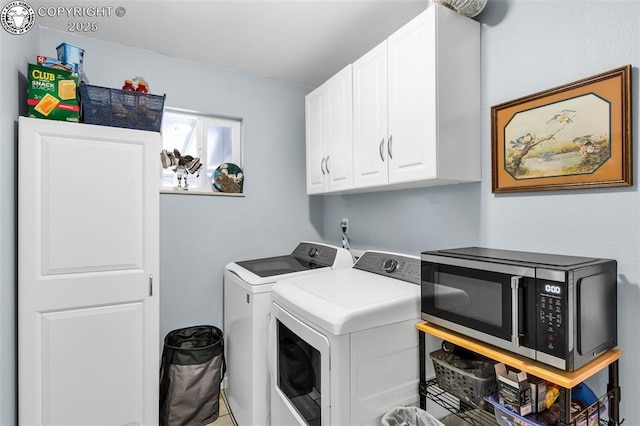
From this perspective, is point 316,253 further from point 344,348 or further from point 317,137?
point 344,348

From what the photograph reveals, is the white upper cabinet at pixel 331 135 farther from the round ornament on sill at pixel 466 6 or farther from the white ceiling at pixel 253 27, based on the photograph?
the round ornament on sill at pixel 466 6

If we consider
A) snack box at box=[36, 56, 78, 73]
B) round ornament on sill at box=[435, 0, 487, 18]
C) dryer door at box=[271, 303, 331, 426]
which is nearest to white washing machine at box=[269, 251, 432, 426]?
dryer door at box=[271, 303, 331, 426]

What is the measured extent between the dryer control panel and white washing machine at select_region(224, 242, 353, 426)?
0.70 feet

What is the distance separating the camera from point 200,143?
8.21 ft

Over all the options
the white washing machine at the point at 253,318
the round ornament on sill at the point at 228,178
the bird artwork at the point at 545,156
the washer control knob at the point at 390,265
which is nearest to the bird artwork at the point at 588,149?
the bird artwork at the point at 545,156

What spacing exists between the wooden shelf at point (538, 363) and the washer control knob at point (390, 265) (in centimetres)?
51

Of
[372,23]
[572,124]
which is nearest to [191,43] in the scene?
[372,23]

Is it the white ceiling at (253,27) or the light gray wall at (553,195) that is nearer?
the light gray wall at (553,195)

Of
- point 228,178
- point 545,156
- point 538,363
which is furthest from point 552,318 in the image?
point 228,178

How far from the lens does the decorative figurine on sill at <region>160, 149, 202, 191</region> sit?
235 cm

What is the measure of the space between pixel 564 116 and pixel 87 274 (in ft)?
7.59

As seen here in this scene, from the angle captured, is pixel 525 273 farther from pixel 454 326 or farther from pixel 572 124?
pixel 572 124

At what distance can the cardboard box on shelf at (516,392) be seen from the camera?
1056 mm
